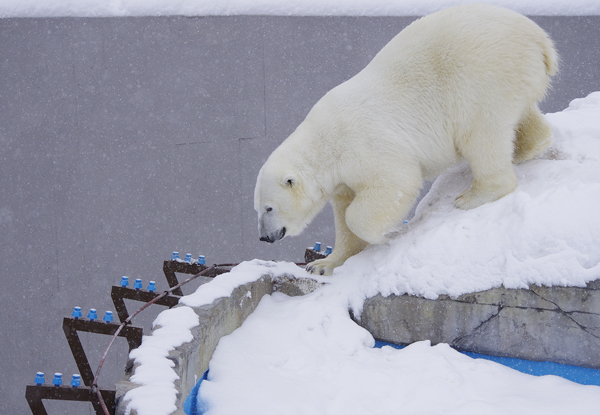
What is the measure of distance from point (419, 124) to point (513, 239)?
0.75 m

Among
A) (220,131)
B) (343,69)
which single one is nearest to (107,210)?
(220,131)

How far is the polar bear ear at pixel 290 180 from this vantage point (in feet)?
8.29

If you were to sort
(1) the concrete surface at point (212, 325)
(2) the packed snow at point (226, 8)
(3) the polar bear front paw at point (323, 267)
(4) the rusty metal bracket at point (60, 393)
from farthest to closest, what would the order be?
(2) the packed snow at point (226, 8) < (3) the polar bear front paw at point (323, 267) < (4) the rusty metal bracket at point (60, 393) < (1) the concrete surface at point (212, 325)

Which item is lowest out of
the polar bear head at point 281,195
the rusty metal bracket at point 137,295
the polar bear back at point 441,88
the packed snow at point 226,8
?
the rusty metal bracket at point 137,295

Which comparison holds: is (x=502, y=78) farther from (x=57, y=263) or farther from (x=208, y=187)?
(x=57, y=263)

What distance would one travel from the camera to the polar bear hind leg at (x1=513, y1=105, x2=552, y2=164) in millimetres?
2670

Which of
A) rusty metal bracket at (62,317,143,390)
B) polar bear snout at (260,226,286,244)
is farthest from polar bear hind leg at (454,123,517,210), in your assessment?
rusty metal bracket at (62,317,143,390)

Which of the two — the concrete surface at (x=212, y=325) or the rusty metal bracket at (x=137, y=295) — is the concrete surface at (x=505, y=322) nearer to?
the concrete surface at (x=212, y=325)

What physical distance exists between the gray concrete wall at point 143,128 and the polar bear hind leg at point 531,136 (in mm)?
2612

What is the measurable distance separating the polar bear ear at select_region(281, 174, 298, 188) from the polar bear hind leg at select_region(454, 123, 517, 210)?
835 millimetres

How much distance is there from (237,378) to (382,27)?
13.6ft

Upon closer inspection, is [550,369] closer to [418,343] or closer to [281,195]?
[418,343]

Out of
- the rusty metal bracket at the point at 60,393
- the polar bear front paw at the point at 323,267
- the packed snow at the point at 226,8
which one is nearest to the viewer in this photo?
the rusty metal bracket at the point at 60,393

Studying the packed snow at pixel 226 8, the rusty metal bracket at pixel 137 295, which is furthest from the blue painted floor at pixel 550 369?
the packed snow at pixel 226 8
